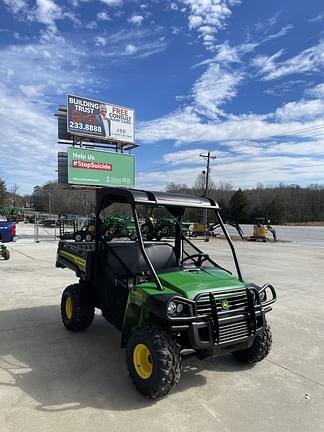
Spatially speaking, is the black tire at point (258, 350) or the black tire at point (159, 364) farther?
the black tire at point (258, 350)

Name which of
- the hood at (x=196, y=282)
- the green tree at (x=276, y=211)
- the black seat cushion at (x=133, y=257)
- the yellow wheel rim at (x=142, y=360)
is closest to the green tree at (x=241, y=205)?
the green tree at (x=276, y=211)

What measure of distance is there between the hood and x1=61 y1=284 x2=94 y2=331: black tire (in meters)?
1.60

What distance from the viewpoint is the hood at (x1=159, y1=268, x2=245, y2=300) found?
365cm

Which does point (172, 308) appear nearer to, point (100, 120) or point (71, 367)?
point (71, 367)

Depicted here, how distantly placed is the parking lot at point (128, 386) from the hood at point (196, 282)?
0.97 m

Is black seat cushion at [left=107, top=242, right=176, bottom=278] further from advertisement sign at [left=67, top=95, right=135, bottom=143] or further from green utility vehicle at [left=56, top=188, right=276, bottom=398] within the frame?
advertisement sign at [left=67, top=95, right=135, bottom=143]

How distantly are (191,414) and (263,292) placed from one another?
155 centimetres

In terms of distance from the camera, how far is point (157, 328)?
11.5 ft

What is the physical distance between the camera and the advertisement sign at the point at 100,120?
29453mm

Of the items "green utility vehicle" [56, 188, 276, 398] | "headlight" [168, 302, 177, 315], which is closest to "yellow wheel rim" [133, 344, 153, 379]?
"green utility vehicle" [56, 188, 276, 398]

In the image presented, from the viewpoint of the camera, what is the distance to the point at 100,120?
30984 millimetres

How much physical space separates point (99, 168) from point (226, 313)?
26.4m

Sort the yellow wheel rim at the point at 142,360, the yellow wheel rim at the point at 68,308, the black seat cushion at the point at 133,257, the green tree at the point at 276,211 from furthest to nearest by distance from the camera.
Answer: the green tree at the point at 276,211, the yellow wheel rim at the point at 68,308, the black seat cushion at the point at 133,257, the yellow wheel rim at the point at 142,360

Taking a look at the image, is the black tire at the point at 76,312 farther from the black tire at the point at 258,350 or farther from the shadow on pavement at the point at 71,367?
the black tire at the point at 258,350
